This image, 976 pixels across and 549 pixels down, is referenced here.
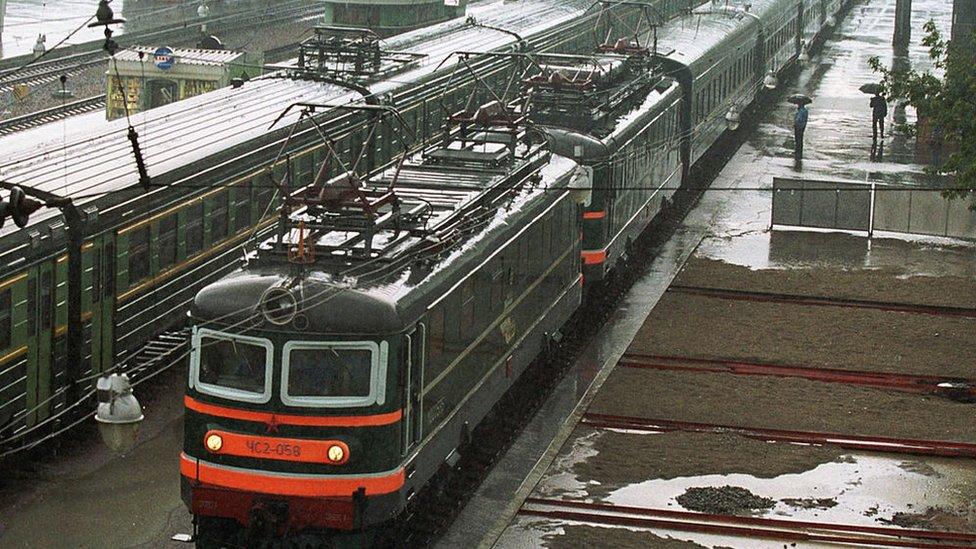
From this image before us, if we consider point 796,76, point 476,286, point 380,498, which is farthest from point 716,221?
point 796,76

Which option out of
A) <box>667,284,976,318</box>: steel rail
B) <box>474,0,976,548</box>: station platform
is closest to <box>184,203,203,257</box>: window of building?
<box>474,0,976,548</box>: station platform

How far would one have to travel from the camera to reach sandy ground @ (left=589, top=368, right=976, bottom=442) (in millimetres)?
19875

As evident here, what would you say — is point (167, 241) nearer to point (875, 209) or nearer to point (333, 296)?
point (333, 296)

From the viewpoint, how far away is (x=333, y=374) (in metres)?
13.4

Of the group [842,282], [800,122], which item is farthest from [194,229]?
[800,122]

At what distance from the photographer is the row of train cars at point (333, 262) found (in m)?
13.3

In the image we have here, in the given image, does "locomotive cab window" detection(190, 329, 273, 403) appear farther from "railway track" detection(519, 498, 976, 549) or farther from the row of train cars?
"railway track" detection(519, 498, 976, 549)

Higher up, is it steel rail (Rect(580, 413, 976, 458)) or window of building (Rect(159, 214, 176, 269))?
window of building (Rect(159, 214, 176, 269))

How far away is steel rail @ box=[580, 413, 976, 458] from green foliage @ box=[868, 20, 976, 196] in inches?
334

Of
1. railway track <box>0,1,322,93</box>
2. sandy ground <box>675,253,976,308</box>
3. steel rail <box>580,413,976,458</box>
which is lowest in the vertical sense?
sandy ground <box>675,253,976,308</box>

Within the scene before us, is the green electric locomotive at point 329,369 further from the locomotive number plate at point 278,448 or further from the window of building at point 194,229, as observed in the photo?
the window of building at point 194,229

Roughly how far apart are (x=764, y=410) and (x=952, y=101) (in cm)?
989

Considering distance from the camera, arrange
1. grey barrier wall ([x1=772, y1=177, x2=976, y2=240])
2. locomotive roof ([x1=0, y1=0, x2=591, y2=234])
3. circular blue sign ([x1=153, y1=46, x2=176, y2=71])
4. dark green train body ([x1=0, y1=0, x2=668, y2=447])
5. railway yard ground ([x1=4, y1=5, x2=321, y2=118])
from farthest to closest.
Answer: railway yard ground ([x1=4, y1=5, x2=321, y2=118])
circular blue sign ([x1=153, y1=46, x2=176, y2=71])
grey barrier wall ([x1=772, y1=177, x2=976, y2=240])
locomotive roof ([x1=0, y1=0, x2=591, y2=234])
dark green train body ([x1=0, y1=0, x2=668, y2=447])

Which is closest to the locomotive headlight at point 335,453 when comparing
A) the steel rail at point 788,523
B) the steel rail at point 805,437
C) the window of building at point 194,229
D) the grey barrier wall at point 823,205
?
the steel rail at point 788,523
